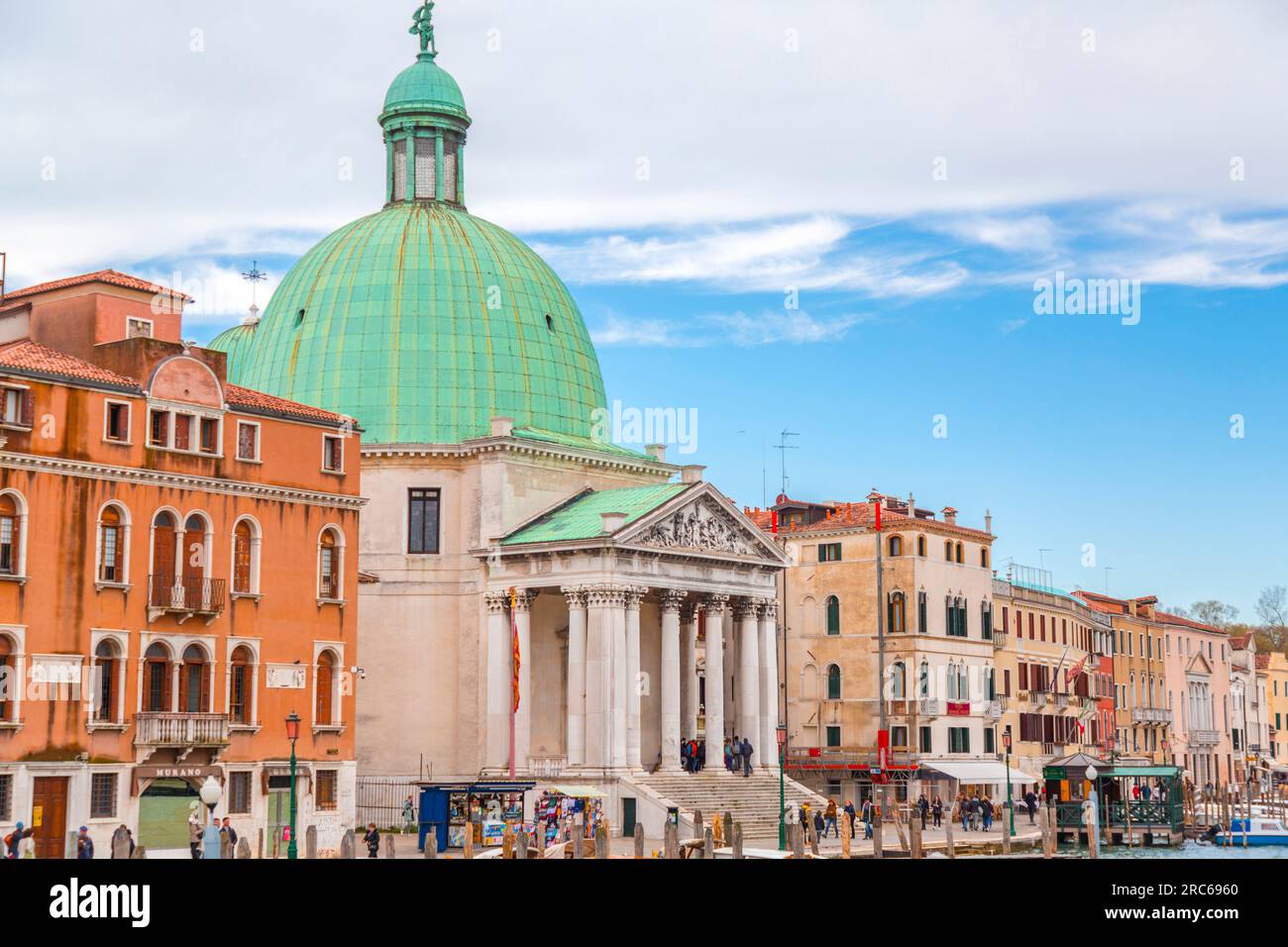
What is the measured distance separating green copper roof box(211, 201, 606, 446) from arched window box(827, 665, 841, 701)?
15923mm

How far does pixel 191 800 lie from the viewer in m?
45.5

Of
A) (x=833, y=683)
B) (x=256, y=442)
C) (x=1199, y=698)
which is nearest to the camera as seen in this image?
(x=256, y=442)

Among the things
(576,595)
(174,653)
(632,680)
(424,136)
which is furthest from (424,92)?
(174,653)

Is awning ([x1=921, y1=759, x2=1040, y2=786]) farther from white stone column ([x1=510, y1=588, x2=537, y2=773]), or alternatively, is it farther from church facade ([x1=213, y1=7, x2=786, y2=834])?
white stone column ([x1=510, y1=588, x2=537, y2=773])

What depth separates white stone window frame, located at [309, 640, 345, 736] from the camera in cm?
4956

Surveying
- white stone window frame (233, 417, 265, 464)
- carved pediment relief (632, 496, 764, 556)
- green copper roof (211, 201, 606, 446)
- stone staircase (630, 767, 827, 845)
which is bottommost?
stone staircase (630, 767, 827, 845)

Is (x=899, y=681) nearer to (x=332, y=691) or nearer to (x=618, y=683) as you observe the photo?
(x=618, y=683)

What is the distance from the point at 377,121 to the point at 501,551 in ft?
68.6

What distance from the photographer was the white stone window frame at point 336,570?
5006 centimetres

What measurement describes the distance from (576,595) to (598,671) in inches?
100

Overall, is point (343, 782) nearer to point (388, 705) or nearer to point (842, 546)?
point (388, 705)

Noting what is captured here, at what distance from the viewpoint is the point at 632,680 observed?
193 ft

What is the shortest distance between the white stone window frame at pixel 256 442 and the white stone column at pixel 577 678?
1374 centimetres

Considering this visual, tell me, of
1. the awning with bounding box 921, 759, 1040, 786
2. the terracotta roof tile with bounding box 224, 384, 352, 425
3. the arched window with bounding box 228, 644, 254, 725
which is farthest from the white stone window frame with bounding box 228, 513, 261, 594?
the awning with bounding box 921, 759, 1040, 786
